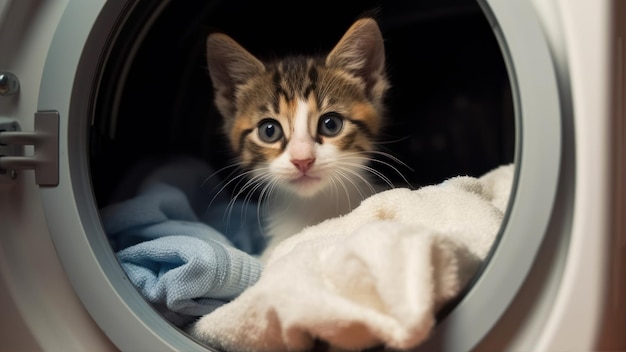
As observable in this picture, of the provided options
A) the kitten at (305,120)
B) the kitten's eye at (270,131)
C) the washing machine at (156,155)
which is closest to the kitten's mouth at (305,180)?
the kitten at (305,120)

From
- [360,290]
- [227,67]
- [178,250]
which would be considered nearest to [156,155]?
[227,67]

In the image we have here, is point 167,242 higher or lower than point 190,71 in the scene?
lower

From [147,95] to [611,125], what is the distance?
1.08 m

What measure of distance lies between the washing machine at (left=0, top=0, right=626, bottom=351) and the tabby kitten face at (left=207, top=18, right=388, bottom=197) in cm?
19

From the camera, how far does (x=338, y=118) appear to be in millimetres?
1312

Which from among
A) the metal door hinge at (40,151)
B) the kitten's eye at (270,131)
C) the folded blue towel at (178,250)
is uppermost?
the kitten's eye at (270,131)

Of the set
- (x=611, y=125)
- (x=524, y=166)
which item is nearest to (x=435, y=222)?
(x=524, y=166)

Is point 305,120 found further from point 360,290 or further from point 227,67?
point 360,290

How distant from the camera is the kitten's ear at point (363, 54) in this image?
1284 millimetres

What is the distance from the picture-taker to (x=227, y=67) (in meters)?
1.41

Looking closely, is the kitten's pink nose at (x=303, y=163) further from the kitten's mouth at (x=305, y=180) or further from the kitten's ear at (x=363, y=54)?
the kitten's ear at (x=363, y=54)

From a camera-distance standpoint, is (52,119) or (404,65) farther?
(404,65)

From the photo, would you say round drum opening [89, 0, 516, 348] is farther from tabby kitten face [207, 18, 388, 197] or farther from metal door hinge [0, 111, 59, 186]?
metal door hinge [0, 111, 59, 186]

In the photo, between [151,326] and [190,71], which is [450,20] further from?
[151,326]
